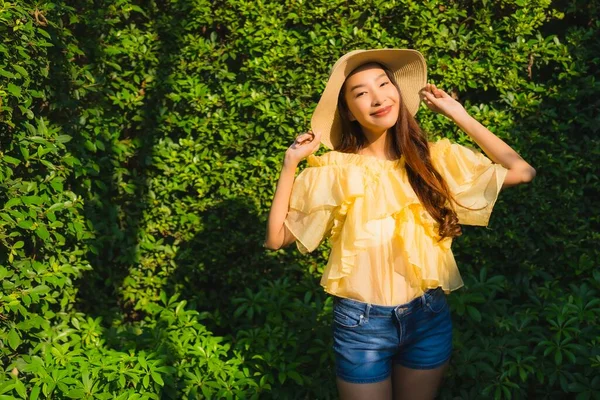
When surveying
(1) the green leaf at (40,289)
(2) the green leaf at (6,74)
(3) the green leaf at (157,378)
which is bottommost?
(3) the green leaf at (157,378)

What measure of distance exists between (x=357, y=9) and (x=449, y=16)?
494 millimetres

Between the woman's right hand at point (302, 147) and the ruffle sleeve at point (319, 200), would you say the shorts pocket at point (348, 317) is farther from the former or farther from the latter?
the woman's right hand at point (302, 147)

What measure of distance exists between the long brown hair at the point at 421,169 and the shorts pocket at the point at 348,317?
16.4 inches

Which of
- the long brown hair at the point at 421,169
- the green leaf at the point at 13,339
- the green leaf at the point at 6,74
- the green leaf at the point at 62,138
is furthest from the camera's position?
the green leaf at the point at 62,138

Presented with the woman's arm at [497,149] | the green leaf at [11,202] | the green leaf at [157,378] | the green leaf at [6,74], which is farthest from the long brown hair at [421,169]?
the green leaf at [11,202]

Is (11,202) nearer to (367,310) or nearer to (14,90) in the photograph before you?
(14,90)

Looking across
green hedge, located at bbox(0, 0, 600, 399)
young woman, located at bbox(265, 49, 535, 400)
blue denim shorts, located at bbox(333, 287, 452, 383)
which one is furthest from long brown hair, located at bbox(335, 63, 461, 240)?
green hedge, located at bbox(0, 0, 600, 399)

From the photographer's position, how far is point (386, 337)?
229 cm

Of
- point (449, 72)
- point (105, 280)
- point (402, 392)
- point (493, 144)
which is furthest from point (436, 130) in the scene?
point (105, 280)

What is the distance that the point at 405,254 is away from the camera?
2344 millimetres

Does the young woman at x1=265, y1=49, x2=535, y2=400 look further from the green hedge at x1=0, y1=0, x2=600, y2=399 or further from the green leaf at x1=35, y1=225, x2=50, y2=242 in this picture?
the green leaf at x1=35, y1=225, x2=50, y2=242

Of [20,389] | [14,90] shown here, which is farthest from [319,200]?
[20,389]

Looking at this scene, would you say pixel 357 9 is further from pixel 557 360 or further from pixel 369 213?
pixel 557 360

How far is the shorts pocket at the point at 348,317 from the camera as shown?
2.29 meters
